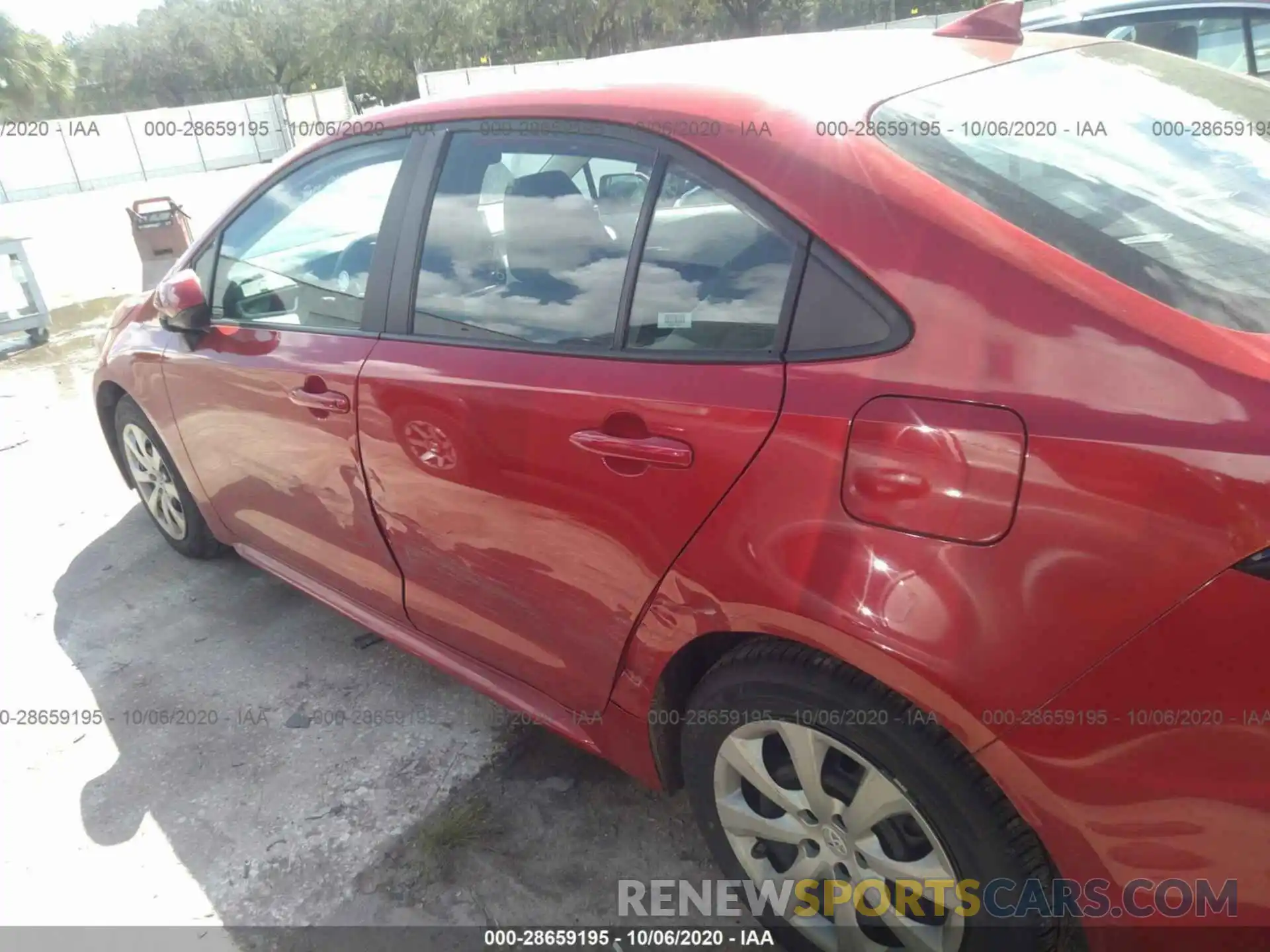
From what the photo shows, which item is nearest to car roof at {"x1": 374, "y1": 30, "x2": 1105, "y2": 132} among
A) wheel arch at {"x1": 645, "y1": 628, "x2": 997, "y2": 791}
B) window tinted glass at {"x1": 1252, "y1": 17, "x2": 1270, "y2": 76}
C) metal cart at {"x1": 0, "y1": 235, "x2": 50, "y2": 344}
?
wheel arch at {"x1": 645, "y1": 628, "x2": 997, "y2": 791}

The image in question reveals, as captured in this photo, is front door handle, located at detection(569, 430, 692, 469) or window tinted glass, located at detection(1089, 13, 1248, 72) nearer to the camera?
front door handle, located at detection(569, 430, 692, 469)

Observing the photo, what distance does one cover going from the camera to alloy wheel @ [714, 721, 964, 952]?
1623mm

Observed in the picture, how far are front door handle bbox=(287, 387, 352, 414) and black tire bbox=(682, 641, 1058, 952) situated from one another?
4.22 feet

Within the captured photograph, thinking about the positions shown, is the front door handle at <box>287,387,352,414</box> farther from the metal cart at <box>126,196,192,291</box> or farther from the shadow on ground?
the metal cart at <box>126,196,192,291</box>

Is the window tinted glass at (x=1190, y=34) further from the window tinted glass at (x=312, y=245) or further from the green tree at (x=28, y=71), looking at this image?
the green tree at (x=28, y=71)

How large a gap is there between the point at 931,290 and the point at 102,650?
10.9 feet

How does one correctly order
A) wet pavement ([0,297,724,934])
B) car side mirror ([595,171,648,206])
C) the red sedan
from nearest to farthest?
the red sedan → car side mirror ([595,171,648,206]) → wet pavement ([0,297,724,934])

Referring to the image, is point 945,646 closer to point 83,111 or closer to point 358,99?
point 358,99

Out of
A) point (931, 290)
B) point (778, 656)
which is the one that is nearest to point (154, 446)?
point (778, 656)

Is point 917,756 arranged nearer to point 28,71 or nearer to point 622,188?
point 622,188

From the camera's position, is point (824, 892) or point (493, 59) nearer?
point (824, 892)

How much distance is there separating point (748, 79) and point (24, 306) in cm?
900

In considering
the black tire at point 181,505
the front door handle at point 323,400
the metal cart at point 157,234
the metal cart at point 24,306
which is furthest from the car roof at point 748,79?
the metal cart at point 157,234

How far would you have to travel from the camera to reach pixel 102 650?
11.1 feet
